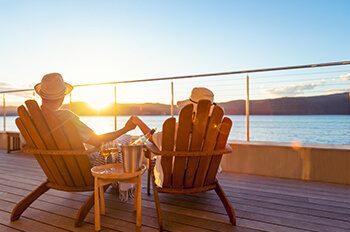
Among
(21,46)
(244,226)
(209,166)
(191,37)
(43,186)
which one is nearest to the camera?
(244,226)

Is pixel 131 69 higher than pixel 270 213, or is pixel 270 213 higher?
pixel 131 69

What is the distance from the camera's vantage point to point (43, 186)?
209 centimetres

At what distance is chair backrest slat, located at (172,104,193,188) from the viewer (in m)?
1.72

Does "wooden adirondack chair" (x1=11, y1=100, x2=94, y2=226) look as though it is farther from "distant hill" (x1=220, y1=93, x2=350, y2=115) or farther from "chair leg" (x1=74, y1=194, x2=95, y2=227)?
"distant hill" (x1=220, y1=93, x2=350, y2=115)

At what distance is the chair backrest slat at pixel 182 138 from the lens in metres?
1.72

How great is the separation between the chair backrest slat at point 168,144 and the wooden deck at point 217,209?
0.32m

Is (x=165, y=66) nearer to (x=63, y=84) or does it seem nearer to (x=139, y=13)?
(x=139, y=13)

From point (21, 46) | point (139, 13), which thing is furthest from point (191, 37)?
point (21, 46)

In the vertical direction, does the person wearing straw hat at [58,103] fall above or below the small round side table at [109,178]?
above

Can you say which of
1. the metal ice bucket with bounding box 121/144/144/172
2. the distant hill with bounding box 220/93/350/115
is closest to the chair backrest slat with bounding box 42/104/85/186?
the metal ice bucket with bounding box 121/144/144/172

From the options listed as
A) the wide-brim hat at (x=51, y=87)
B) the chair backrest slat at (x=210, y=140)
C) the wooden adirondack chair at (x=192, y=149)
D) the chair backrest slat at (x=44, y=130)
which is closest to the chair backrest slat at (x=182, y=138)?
the wooden adirondack chair at (x=192, y=149)

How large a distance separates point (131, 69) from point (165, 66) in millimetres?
1036

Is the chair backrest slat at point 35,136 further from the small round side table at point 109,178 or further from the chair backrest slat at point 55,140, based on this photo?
the small round side table at point 109,178

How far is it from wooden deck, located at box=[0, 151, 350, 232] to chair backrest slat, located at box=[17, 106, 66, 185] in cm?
36
